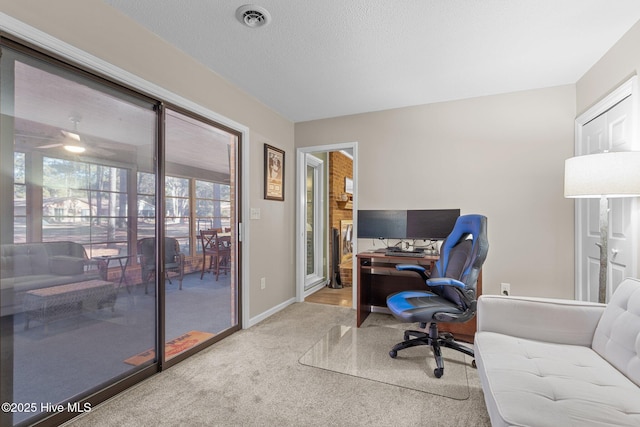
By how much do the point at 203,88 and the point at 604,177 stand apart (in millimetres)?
Answer: 2977

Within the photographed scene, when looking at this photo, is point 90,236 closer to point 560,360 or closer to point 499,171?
point 560,360

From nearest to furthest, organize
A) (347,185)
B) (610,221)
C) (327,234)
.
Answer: (610,221), (327,234), (347,185)

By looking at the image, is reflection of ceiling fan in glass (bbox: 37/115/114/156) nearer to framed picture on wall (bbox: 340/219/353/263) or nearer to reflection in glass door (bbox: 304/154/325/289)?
reflection in glass door (bbox: 304/154/325/289)

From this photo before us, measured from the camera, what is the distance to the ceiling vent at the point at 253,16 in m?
1.79

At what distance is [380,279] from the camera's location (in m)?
3.52

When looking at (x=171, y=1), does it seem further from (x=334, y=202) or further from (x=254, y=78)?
(x=334, y=202)

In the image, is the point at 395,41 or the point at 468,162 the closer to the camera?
the point at 395,41

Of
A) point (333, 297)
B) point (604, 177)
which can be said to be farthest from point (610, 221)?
point (333, 297)

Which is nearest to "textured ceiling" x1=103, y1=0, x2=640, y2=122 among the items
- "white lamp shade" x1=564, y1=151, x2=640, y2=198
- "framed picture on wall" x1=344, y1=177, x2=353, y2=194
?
"white lamp shade" x1=564, y1=151, x2=640, y2=198

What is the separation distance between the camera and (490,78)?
271cm

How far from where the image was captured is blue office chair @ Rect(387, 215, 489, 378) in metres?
2.04

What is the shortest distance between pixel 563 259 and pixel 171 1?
3891 mm

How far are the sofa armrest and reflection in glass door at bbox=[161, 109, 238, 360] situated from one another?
2.17 metres

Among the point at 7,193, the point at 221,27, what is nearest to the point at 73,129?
the point at 7,193
